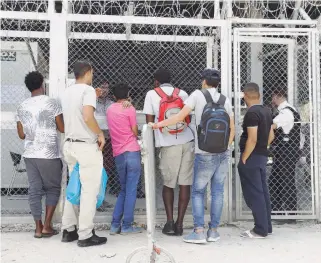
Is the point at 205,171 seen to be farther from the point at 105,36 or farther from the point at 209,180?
the point at 105,36

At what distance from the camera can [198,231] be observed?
4023mm

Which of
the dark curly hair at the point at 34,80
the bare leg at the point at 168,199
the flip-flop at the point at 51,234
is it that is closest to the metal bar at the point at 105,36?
the dark curly hair at the point at 34,80

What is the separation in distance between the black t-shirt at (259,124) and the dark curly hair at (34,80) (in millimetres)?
2238

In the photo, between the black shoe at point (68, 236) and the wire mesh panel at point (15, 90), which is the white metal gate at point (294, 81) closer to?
the black shoe at point (68, 236)

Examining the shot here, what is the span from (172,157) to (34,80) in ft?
5.57

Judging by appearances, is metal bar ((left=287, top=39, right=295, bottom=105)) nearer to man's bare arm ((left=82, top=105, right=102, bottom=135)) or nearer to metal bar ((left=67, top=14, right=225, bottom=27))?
metal bar ((left=67, top=14, right=225, bottom=27))

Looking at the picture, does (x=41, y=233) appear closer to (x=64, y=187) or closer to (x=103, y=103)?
(x=64, y=187)

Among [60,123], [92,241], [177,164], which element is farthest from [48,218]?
[177,164]

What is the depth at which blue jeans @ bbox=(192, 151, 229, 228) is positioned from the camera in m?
4.01

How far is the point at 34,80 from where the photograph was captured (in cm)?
421

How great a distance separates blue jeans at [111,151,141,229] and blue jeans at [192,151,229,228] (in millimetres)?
645

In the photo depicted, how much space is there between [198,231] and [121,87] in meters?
1.73

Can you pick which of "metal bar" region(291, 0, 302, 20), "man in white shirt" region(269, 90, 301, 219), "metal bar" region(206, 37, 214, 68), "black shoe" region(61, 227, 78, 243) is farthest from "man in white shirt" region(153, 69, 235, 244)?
"metal bar" region(291, 0, 302, 20)

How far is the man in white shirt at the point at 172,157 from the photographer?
4.18 metres
